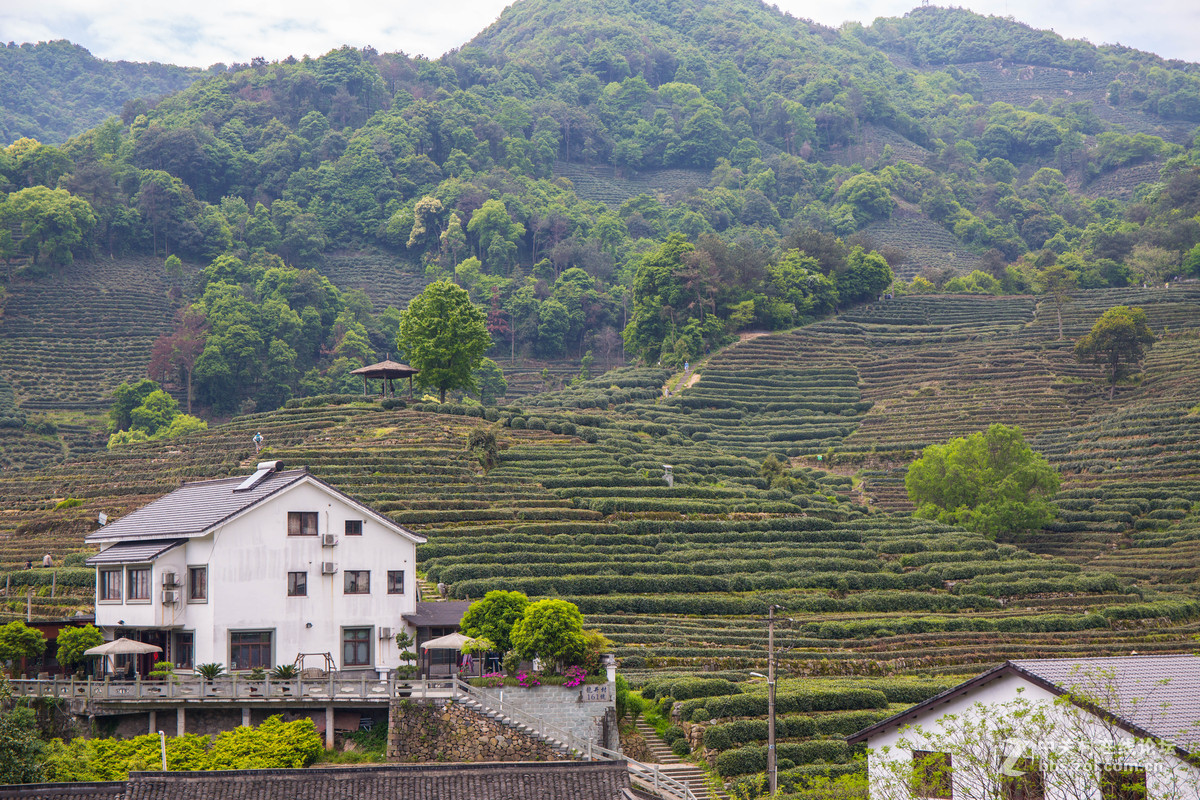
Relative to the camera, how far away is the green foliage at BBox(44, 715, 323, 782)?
29.2 m

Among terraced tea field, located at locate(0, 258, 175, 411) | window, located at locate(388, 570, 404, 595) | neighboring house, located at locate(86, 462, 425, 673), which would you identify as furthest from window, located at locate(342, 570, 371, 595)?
terraced tea field, located at locate(0, 258, 175, 411)

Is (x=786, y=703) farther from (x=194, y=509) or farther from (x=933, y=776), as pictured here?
(x=194, y=509)

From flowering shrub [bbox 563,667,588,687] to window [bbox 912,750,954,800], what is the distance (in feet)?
49.9

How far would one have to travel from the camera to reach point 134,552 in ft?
123

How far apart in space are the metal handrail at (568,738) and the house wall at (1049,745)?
11.2m

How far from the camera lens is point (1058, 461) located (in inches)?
3167

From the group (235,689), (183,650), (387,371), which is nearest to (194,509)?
(183,650)

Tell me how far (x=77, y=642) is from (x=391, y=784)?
1719 centimetres

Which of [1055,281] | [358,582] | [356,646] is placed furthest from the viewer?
[1055,281]

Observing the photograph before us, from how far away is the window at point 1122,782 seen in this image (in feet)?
63.1

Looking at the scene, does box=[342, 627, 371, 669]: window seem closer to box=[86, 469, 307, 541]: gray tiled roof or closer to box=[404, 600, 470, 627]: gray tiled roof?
box=[404, 600, 470, 627]: gray tiled roof

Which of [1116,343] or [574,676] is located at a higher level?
[1116,343]

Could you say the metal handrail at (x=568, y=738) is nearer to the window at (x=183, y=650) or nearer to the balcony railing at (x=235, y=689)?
the balcony railing at (x=235, y=689)

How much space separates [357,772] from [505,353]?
103028 millimetres
